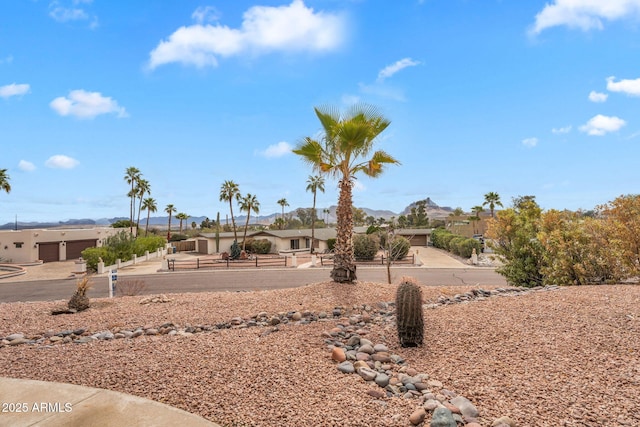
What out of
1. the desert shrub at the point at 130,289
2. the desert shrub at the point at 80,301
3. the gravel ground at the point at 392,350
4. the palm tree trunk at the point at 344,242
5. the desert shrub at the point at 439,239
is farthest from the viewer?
the desert shrub at the point at 439,239

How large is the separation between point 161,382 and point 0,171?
4850 centimetres

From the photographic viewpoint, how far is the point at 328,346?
6582mm

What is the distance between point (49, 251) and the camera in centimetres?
4162

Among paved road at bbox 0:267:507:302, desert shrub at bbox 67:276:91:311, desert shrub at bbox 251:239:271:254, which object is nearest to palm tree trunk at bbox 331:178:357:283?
desert shrub at bbox 67:276:91:311

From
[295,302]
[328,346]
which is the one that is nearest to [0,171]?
[295,302]

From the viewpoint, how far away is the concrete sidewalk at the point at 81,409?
428 centimetres

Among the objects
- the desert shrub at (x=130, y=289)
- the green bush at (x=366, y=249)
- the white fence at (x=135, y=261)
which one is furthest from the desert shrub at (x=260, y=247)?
the desert shrub at (x=130, y=289)

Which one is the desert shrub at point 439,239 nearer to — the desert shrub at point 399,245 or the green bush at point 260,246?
the desert shrub at point 399,245

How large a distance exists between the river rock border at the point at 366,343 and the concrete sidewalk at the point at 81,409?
229 cm

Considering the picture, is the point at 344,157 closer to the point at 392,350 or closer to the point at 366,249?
the point at 392,350

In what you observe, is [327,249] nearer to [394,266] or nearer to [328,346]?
[394,266]

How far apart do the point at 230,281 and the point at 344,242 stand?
48.4 ft

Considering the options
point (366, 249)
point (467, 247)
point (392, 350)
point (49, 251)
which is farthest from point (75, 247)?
point (392, 350)

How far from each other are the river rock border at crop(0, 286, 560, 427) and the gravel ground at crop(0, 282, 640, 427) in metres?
0.16
